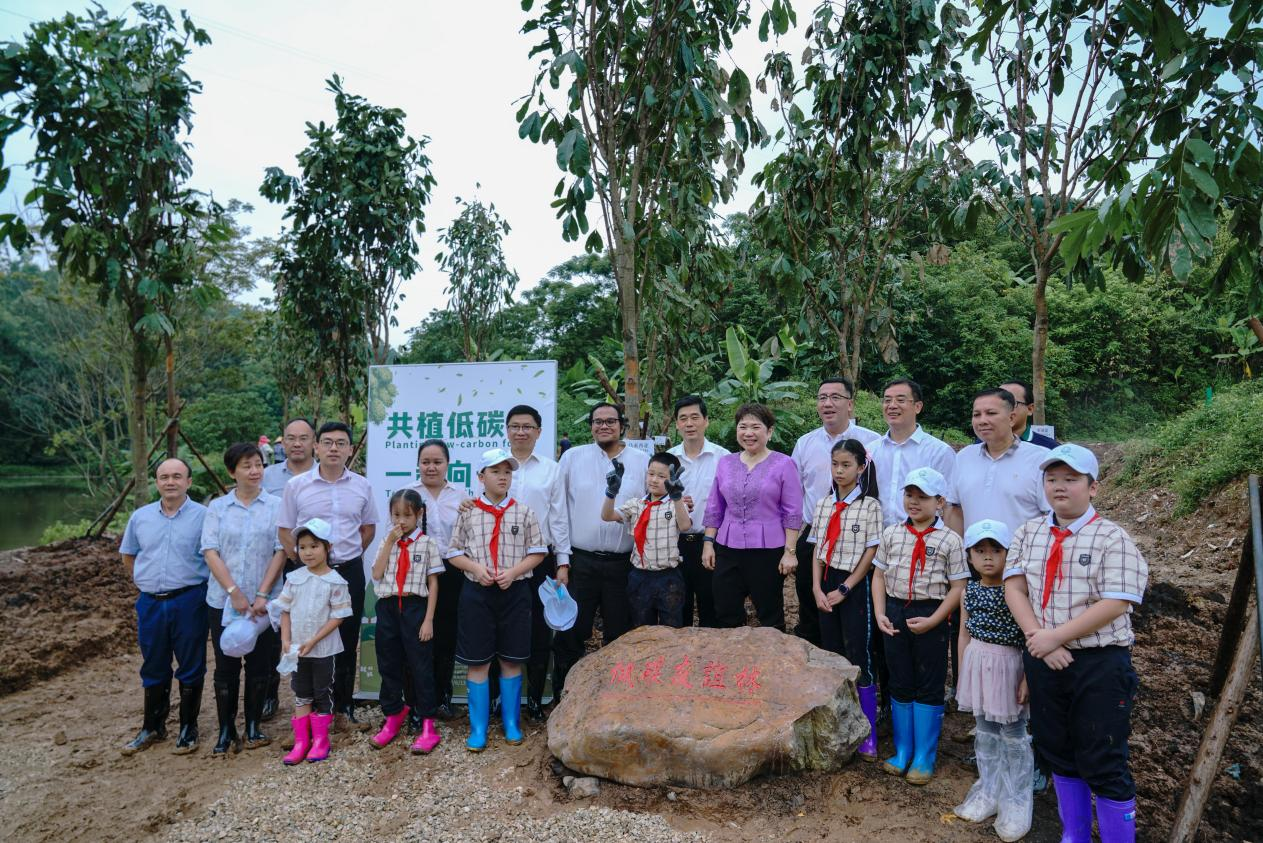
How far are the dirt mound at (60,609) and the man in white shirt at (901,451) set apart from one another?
18.4 ft

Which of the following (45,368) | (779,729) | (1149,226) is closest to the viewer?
(1149,226)

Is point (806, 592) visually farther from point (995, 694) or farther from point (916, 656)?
point (995, 694)

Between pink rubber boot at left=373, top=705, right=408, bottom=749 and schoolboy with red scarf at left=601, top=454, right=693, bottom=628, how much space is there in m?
1.31

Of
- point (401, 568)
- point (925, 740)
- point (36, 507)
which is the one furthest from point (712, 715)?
point (36, 507)

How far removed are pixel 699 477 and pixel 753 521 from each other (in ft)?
1.58

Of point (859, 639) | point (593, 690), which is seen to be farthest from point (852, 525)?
→ point (593, 690)

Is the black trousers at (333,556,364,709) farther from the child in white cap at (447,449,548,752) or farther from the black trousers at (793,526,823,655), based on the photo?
the black trousers at (793,526,823,655)

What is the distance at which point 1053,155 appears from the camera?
4.81m

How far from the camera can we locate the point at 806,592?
12.9ft

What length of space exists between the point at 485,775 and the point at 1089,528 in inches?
104

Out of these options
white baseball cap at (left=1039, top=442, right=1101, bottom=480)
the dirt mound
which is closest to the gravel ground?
white baseball cap at (left=1039, top=442, right=1101, bottom=480)

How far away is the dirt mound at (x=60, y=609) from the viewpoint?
525 cm

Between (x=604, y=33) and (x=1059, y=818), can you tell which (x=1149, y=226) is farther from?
(x=604, y=33)

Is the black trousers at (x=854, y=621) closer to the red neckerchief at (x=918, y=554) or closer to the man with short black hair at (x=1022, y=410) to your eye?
the red neckerchief at (x=918, y=554)
